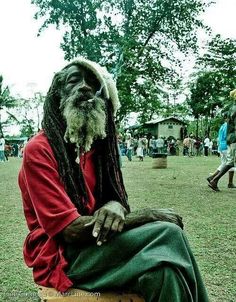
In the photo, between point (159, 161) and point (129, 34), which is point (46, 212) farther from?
point (129, 34)

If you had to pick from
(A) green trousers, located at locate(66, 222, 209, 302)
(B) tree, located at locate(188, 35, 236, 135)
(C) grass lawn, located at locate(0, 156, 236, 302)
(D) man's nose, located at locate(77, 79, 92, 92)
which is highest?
(B) tree, located at locate(188, 35, 236, 135)

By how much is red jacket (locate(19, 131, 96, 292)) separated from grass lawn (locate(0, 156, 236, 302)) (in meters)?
1.60

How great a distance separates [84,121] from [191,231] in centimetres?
406

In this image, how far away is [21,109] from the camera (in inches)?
2625

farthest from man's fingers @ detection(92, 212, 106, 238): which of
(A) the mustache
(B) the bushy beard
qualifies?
(A) the mustache

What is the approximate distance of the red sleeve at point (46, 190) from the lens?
7.52ft

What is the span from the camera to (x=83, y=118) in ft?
8.53

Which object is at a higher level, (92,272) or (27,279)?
(92,272)

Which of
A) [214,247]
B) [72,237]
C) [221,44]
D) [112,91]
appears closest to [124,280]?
[72,237]

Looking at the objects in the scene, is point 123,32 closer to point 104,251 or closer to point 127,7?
point 127,7

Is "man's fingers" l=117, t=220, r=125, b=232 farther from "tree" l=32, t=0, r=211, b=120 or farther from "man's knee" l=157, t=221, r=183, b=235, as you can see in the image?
"tree" l=32, t=0, r=211, b=120

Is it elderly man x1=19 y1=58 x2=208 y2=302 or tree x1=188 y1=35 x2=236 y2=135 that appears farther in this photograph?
tree x1=188 y1=35 x2=236 y2=135

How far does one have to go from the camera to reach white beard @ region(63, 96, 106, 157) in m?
2.59

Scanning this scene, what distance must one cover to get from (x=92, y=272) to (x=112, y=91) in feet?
3.36
